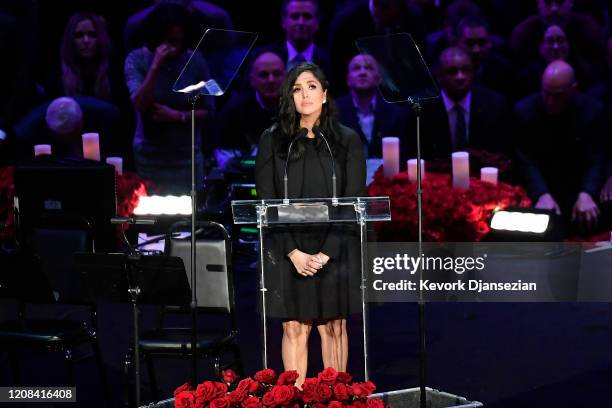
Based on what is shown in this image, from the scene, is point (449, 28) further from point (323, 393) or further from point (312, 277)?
point (323, 393)

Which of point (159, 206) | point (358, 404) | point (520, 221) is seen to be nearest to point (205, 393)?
point (358, 404)

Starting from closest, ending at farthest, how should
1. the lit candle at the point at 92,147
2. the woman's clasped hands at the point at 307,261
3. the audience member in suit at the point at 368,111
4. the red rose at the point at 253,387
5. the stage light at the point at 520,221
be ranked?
1. the red rose at the point at 253,387
2. the woman's clasped hands at the point at 307,261
3. the stage light at the point at 520,221
4. the lit candle at the point at 92,147
5. the audience member in suit at the point at 368,111

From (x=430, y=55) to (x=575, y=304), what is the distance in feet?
8.30

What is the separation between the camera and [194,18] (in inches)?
351

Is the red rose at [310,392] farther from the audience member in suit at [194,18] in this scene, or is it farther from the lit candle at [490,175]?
the audience member in suit at [194,18]

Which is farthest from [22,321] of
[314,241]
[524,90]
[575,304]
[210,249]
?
[524,90]

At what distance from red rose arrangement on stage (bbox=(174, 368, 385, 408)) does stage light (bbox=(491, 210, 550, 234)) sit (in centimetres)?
357

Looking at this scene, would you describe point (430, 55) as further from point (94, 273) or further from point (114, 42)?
point (94, 273)

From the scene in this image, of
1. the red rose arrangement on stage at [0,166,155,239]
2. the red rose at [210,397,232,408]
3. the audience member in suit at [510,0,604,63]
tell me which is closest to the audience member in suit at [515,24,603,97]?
the audience member in suit at [510,0,604,63]

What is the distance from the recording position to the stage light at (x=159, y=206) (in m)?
6.87

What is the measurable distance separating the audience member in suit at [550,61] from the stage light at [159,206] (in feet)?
10.0

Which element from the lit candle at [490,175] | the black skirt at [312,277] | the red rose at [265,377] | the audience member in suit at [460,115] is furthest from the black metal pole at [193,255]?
the audience member in suit at [460,115]

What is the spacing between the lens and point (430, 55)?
8.54 m

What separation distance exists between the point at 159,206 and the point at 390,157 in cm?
150
